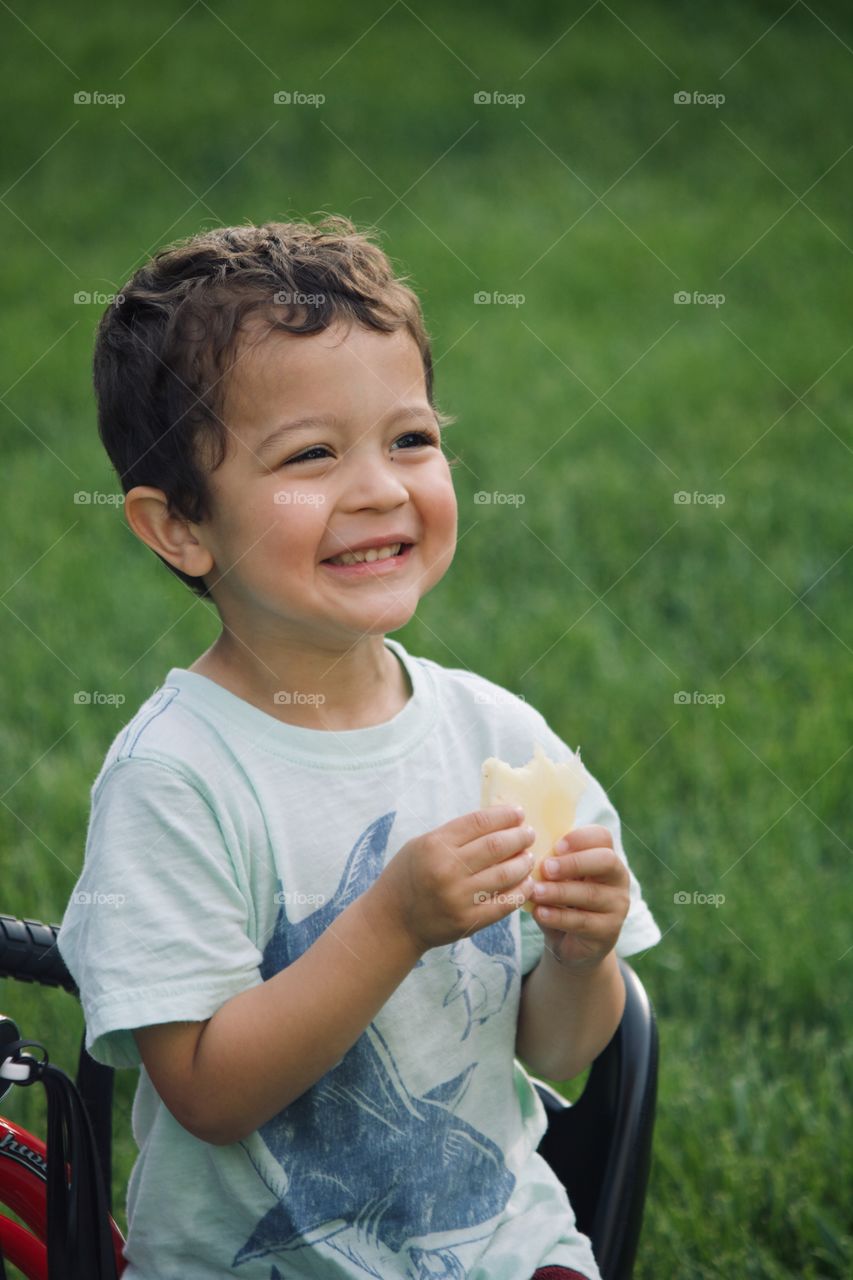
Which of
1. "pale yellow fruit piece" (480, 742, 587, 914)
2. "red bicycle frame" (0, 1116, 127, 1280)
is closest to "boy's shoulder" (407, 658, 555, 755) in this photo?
"pale yellow fruit piece" (480, 742, 587, 914)

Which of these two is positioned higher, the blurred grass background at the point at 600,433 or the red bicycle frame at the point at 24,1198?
the red bicycle frame at the point at 24,1198

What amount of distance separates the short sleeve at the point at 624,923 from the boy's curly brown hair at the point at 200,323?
0.42 m

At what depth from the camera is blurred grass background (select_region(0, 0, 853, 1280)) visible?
9.16ft

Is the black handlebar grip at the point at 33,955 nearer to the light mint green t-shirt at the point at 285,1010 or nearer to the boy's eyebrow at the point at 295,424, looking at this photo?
the light mint green t-shirt at the point at 285,1010

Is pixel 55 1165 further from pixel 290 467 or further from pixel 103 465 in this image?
pixel 103 465

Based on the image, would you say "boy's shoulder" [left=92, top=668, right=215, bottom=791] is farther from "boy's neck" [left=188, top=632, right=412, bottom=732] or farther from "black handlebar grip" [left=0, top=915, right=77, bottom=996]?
"black handlebar grip" [left=0, top=915, right=77, bottom=996]

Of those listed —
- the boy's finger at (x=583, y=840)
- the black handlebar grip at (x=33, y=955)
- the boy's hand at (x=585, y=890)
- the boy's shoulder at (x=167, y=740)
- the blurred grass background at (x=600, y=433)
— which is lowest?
the blurred grass background at (x=600, y=433)

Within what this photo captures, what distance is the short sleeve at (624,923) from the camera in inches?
66.3

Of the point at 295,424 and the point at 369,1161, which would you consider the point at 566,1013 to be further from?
the point at 295,424

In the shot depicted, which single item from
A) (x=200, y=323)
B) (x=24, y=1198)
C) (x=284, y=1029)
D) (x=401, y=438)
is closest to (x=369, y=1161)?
(x=284, y=1029)

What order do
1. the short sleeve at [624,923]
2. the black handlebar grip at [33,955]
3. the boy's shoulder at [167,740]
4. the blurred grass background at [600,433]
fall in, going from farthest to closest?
the blurred grass background at [600,433]
the short sleeve at [624,923]
the black handlebar grip at [33,955]
the boy's shoulder at [167,740]

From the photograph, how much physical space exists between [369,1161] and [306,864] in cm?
31

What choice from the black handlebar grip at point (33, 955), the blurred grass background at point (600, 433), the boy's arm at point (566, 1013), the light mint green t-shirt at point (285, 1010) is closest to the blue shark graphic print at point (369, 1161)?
the light mint green t-shirt at point (285, 1010)

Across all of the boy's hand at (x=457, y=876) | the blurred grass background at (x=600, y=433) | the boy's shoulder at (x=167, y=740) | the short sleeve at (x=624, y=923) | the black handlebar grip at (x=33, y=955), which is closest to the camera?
the boy's hand at (x=457, y=876)
